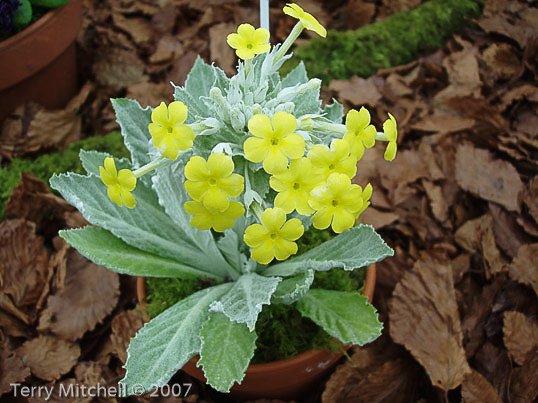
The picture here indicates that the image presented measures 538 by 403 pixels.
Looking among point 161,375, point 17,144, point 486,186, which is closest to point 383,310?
point 486,186

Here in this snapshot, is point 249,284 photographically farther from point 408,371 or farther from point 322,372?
point 408,371

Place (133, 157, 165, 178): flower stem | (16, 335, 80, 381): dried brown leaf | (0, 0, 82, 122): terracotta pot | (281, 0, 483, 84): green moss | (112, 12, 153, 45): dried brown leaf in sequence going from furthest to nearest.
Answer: (112, 12, 153, 45): dried brown leaf → (281, 0, 483, 84): green moss → (0, 0, 82, 122): terracotta pot → (16, 335, 80, 381): dried brown leaf → (133, 157, 165, 178): flower stem

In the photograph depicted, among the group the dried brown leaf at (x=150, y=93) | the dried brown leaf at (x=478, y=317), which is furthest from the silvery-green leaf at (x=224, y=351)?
the dried brown leaf at (x=150, y=93)

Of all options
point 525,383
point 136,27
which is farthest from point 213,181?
point 136,27

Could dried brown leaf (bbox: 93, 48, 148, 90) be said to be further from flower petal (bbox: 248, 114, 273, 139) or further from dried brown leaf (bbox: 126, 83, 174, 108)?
flower petal (bbox: 248, 114, 273, 139)

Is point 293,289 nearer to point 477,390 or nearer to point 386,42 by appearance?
point 477,390

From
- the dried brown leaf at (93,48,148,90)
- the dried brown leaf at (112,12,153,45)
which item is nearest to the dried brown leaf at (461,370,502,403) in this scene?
the dried brown leaf at (93,48,148,90)
